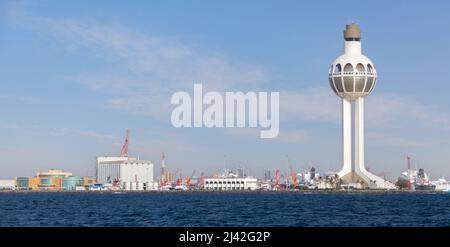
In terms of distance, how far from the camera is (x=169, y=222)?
231ft
